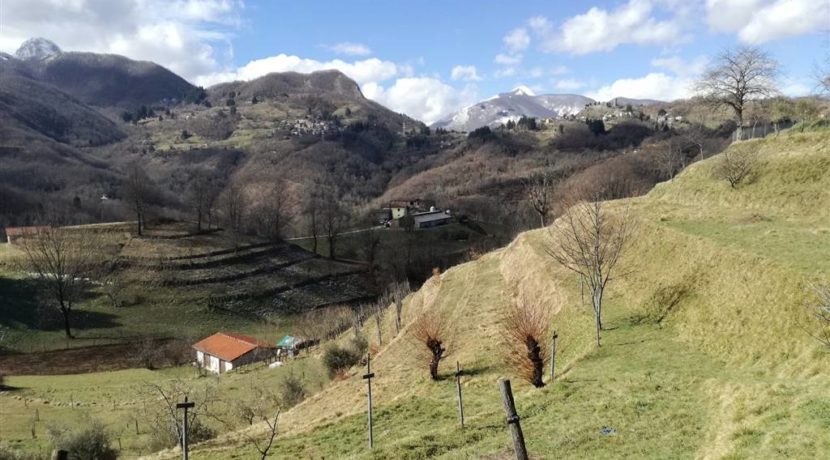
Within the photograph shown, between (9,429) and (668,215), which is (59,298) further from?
(668,215)

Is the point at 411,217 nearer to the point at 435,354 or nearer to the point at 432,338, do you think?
the point at 432,338

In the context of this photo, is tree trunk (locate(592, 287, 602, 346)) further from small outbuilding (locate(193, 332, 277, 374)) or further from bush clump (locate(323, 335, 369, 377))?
small outbuilding (locate(193, 332, 277, 374))

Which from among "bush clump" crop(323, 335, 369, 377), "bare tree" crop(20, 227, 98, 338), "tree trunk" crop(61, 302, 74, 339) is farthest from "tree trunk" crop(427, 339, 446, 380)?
"bare tree" crop(20, 227, 98, 338)

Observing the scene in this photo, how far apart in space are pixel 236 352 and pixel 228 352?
47.7 inches

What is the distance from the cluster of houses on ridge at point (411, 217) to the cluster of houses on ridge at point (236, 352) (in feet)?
294

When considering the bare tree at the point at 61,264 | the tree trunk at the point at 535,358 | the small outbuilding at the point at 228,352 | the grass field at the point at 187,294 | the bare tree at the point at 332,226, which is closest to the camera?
the tree trunk at the point at 535,358

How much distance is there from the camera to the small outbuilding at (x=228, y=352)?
72925mm

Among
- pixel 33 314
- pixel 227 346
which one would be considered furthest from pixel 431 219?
pixel 33 314

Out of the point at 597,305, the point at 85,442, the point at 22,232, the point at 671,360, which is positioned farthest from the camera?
the point at 22,232

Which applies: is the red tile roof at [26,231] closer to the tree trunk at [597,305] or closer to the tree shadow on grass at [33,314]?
the tree shadow on grass at [33,314]

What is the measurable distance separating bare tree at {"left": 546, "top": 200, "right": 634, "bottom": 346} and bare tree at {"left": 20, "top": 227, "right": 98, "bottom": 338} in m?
79.4

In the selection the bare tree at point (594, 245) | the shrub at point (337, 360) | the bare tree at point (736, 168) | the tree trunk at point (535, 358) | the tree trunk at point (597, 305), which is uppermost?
the bare tree at point (736, 168)

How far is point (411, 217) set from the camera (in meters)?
171

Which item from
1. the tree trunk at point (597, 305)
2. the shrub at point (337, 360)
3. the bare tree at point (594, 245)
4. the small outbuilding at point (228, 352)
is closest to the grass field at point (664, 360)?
the tree trunk at point (597, 305)
